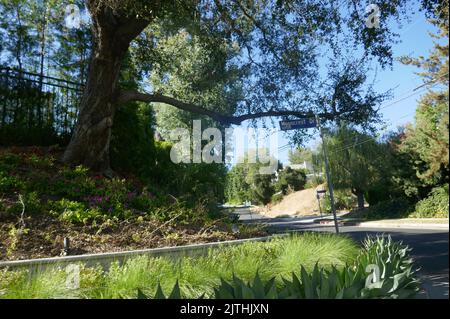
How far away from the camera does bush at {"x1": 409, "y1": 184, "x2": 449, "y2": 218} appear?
6.44 feet

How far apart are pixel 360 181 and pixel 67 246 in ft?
13.8

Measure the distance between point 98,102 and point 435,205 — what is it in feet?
29.3

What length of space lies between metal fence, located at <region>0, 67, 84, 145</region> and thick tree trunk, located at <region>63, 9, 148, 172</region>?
207cm

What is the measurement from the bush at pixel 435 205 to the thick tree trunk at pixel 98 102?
331 inches

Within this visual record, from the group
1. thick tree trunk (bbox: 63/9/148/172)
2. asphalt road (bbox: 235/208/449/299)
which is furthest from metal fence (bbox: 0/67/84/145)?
asphalt road (bbox: 235/208/449/299)

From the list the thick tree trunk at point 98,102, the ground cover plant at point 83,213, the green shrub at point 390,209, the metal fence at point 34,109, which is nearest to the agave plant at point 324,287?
the green shrub at point 390,209

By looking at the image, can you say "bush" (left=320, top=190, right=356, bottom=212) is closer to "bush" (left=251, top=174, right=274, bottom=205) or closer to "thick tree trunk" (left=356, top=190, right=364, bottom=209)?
"thick tree trunk" (left=356, top=190, right=364, bottom=209)

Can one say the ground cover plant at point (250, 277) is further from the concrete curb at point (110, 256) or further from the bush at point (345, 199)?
the bush at point (345, 199)

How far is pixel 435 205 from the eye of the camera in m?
2.19

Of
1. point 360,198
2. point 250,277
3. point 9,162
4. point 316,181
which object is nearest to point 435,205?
Answer: point 360,198

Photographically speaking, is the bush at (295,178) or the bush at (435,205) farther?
the bush at (295,178)

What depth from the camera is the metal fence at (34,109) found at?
10781 mm

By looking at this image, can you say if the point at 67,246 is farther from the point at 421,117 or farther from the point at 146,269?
the point at 421,117

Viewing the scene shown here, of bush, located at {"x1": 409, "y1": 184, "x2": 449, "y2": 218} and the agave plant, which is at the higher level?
bush, located at {"x1": 409, "y1": 184, "x2": 449, "y2": 218}
